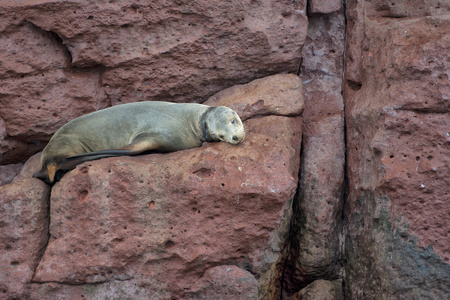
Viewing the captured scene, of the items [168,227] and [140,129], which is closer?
[168,227]

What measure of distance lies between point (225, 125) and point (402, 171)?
149 centimetres

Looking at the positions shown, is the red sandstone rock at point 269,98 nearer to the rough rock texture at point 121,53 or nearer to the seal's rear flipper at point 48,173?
the rough rock texture at point 121,53

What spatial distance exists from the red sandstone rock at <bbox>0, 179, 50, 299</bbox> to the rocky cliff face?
1cm

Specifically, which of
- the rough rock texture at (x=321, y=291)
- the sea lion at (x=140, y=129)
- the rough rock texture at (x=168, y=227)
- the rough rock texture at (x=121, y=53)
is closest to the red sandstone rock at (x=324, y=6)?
the rough rock texture at (x=121, y=53)

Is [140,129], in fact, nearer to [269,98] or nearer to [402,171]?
[269,98]

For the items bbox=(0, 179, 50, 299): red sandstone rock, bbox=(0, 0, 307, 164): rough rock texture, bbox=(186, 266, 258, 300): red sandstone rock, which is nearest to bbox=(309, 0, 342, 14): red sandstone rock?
bbox=(0, 0, 307, 164): rough rock texture

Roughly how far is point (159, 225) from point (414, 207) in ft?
6.65

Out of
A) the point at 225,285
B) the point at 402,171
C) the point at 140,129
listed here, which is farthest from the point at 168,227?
the point at 402,171

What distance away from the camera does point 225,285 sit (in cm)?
412

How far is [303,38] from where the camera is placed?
17.3 ft

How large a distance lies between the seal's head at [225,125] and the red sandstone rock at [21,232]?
5.11 ft

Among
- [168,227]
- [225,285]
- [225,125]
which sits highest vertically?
[225,125]

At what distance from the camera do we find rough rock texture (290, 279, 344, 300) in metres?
4.44

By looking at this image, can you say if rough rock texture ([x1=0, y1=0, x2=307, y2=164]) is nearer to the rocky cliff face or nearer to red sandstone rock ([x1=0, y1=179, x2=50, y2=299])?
the rocky cliff face
